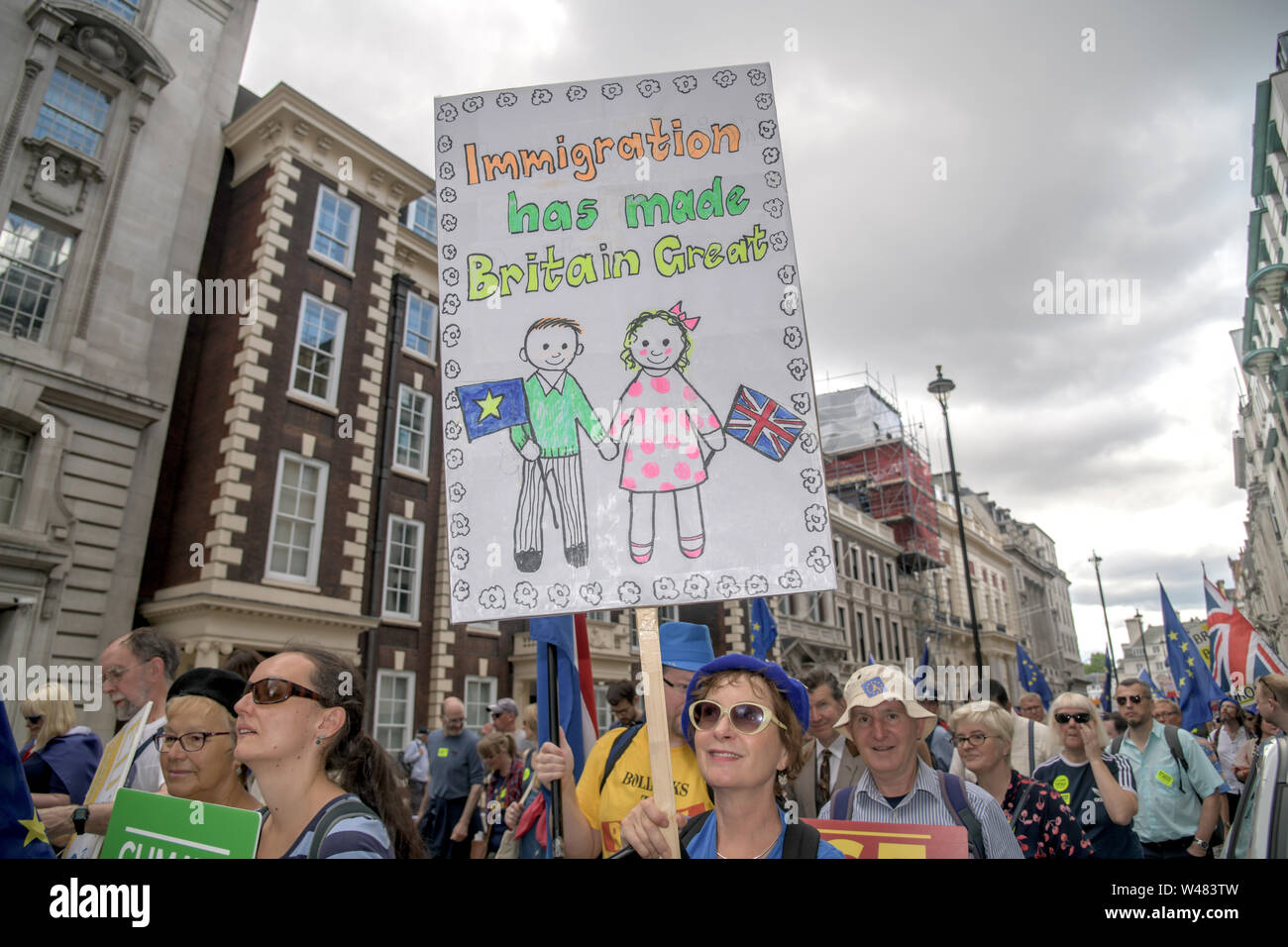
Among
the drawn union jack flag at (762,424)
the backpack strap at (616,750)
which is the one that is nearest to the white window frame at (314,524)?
the backpack strap at (616,750)

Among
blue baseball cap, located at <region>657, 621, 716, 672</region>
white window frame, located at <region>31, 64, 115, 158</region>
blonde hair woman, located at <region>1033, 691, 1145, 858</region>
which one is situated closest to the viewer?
blue baseball cap, located at <region>657, 621, 716, 672</region>

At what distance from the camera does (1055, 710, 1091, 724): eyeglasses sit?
14.6ft

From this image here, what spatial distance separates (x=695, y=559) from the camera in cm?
269

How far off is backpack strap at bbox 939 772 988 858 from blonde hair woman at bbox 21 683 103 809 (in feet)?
13.7

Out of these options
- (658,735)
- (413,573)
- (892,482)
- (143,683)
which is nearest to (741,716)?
(658,735)

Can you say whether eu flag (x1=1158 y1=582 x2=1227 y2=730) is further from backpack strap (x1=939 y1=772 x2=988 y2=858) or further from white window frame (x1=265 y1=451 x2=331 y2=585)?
white window frame (x1=265 y1=451 x2=331 y2=585)

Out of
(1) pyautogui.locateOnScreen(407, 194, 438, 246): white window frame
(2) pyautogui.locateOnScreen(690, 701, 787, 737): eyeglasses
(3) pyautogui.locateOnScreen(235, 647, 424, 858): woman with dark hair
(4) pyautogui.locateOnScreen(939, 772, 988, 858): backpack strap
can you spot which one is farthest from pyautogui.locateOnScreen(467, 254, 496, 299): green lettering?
(1) pyautogui.locateOnScreen(407, 194, 438, 246): white window frame

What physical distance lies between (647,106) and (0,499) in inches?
586

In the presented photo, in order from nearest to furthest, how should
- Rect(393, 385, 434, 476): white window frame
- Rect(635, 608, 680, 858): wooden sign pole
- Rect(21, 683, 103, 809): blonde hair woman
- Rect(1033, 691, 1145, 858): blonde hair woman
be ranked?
Rect(635, 608, 680, 858): wooden sign pole < Rect(21, 683, 103, 809): blonde hair woman < Rect(1033, 691, 1145, 858): blonde hair woman < Rect(393, 385, 434, 476): white window frame

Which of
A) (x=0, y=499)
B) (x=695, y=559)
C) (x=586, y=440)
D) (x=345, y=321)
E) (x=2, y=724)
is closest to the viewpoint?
(x=2, y=724)

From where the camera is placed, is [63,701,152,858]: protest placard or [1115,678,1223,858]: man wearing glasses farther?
[1115,678,1223,858]: man wearing glasses

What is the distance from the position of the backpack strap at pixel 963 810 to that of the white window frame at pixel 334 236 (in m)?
18.3
